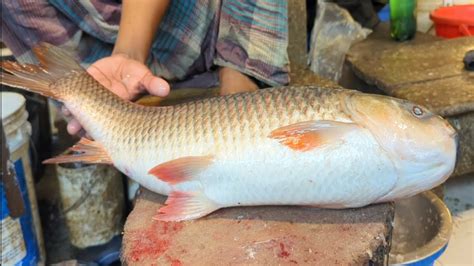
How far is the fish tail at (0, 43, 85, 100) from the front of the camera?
1269 mm

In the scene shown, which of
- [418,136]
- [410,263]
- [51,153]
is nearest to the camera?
[418,136]

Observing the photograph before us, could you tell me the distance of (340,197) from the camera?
1.01 m

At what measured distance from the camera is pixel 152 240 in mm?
1041

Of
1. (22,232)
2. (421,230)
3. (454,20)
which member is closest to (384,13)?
(454,20)

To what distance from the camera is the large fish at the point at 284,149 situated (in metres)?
0.97

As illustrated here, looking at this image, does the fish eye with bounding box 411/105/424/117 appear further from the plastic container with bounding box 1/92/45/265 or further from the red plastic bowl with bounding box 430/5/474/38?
the red plastic bowl with bounding box 430/5/474/38

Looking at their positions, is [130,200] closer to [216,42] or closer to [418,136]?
[216,42]

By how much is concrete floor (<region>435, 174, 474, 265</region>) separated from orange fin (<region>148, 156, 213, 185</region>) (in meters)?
1.18

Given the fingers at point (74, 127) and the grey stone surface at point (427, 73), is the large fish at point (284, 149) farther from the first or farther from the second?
the grey stone surface at point (427, 73)

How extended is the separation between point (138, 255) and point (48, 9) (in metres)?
1.01

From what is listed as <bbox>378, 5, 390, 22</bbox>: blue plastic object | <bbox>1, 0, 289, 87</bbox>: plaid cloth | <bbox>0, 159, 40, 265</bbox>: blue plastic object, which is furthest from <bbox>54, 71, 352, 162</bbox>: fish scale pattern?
<bbox>378, 5, 390, 22</bbox>: blue plastic object

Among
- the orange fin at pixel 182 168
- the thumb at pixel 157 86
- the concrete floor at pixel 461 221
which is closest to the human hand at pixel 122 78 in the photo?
the thumb at pixel 157 86

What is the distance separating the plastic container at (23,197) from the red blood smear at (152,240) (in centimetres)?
79

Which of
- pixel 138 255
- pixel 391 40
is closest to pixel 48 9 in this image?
pixel 138 255
